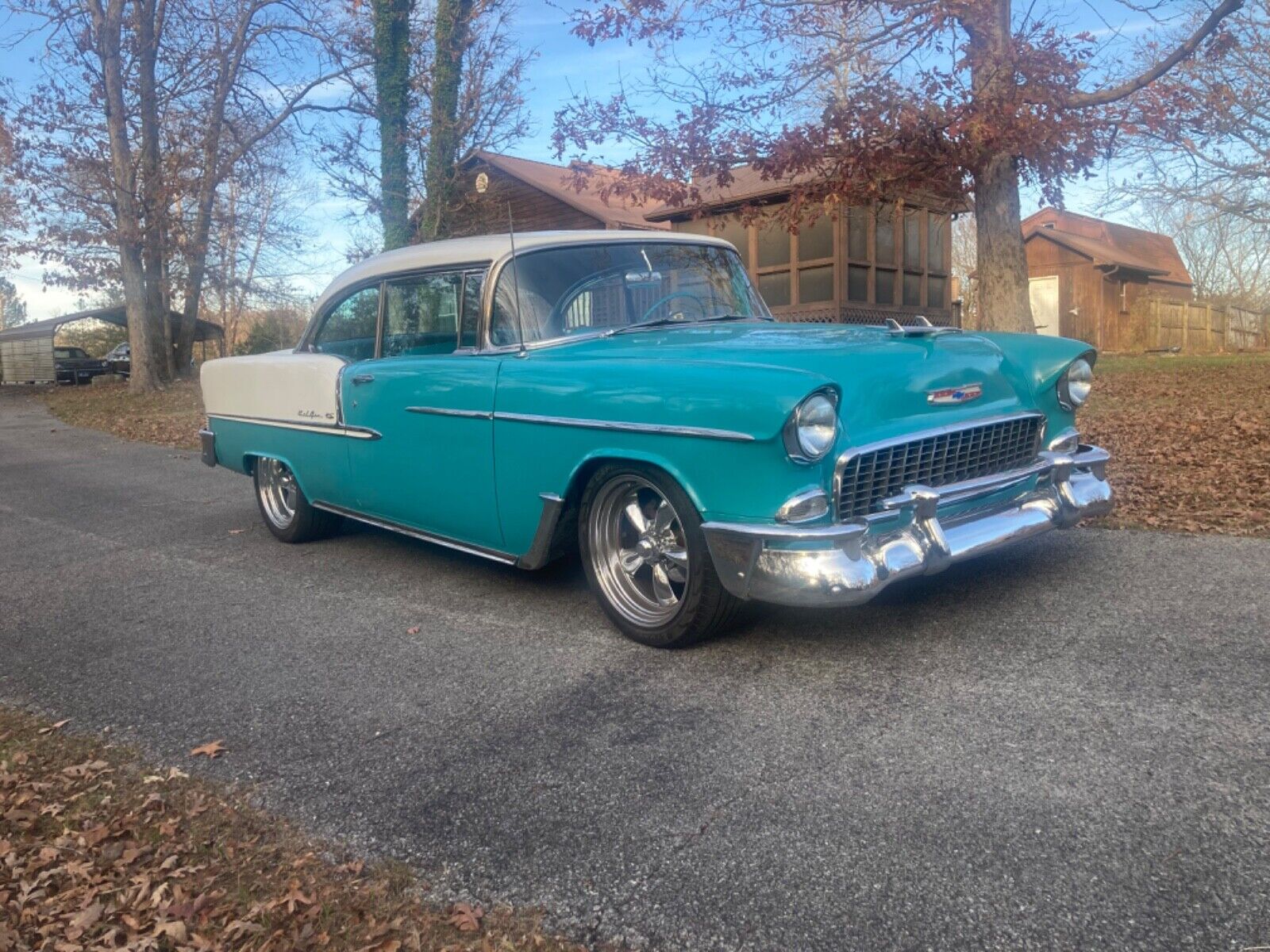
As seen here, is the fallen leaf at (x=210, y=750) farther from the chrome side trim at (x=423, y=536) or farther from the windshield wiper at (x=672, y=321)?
the windshield wiper at (x=672, y=321)

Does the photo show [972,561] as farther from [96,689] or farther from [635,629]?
[96,689]

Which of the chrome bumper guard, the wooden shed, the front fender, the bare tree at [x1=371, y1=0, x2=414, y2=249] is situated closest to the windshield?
the front fender

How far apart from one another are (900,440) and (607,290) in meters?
1.67

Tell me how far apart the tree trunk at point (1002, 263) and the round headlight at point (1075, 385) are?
6.73m

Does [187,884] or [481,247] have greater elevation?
[481,247]

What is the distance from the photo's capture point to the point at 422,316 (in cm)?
498

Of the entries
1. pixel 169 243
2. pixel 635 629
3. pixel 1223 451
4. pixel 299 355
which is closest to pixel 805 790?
pixel 635 629

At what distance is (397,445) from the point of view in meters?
4.81

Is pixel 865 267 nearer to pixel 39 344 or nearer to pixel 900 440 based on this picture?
pixel 900 440

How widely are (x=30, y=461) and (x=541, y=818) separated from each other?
10805 mm

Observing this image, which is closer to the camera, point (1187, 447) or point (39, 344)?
point (1187, 447)

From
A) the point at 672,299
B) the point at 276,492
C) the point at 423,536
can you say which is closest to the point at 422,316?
the point at 423,536

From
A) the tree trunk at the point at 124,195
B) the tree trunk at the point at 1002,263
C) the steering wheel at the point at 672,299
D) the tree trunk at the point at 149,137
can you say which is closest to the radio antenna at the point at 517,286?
the steering wheel at the point at 672,299

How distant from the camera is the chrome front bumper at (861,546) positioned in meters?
3.25
